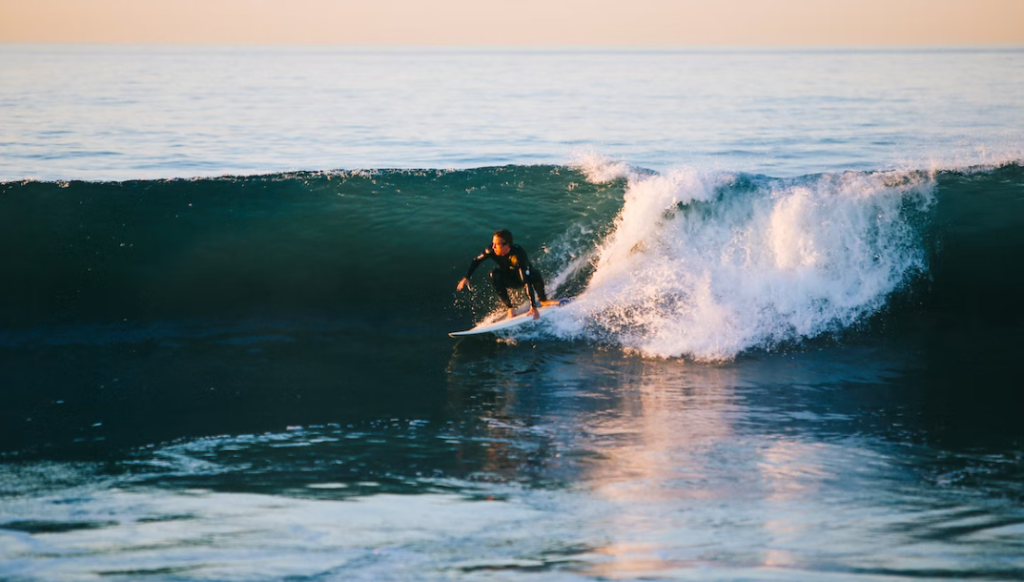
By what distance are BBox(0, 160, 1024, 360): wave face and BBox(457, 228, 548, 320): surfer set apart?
18.1 inches

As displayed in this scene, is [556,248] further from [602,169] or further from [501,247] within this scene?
[501,247]

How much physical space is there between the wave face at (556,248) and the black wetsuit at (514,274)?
0.49 meters

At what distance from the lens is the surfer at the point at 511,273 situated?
30.5ft

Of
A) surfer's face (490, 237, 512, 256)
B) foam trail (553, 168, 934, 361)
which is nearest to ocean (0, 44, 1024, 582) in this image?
Result: foam trail (553, 168, 934, 361)

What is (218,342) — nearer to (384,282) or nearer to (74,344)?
(74,344)

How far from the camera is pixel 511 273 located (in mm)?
9656

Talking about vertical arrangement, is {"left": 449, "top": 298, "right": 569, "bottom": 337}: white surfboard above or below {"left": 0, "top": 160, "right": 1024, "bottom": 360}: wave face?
below

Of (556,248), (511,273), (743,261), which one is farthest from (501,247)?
(743,261)

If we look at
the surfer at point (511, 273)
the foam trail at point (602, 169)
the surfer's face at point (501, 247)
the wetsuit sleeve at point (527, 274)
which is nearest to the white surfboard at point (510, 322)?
the surfer at point (511, 273)

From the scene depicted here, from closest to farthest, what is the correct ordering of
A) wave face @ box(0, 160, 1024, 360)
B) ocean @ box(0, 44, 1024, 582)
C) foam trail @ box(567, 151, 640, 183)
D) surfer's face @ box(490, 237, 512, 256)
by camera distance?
ocean @ box(0, 44, 1024, 582) < surfer's face @ box(490, 237, 512, 256) < wave face @ box(0, 160, 1024, 360) < foam trail @ box(567, 151, 640, 183)

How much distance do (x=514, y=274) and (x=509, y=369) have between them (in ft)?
4.48

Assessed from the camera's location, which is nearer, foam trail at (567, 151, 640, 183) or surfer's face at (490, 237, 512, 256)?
surfer's face at (490, 237, 512, 256)

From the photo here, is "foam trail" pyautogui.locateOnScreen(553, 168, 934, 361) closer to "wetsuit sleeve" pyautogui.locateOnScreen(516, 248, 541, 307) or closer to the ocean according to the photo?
the ocean

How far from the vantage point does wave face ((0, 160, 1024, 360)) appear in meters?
9.92
